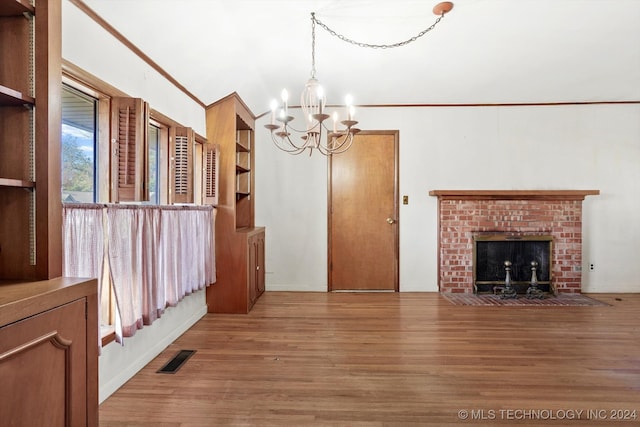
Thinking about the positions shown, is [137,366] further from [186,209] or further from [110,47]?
[110,47]

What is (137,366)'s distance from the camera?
7.74 ft

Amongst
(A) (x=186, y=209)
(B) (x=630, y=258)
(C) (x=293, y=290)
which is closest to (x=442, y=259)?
(C) (x=293, y=290)

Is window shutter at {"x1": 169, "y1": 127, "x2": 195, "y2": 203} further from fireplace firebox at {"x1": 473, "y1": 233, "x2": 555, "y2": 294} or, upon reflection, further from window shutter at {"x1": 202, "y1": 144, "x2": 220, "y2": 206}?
fireplace firebox at {"x1": 473, "y1": 233, "x2": 555, "y2": 294}

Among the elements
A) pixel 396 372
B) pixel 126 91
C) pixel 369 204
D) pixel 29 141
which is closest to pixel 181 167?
pixel 126 91

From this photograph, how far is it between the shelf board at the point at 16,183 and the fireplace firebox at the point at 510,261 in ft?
15.0

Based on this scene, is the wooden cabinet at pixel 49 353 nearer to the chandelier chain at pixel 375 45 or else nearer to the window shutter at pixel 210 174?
the window shutter at pixel 210 174

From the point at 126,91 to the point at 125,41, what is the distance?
32cm

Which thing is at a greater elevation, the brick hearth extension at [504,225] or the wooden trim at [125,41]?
the wooden trim at [125,41]

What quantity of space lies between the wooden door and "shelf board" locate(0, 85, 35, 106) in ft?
12.1

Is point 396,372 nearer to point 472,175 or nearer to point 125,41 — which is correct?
point 125,41

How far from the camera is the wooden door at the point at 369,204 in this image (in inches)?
184

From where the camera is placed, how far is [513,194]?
14.5ft

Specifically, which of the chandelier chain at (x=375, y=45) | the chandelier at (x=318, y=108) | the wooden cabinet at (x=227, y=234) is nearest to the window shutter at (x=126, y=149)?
the chandelier at (x=318, y=108)

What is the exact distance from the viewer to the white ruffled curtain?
6.34 ft
